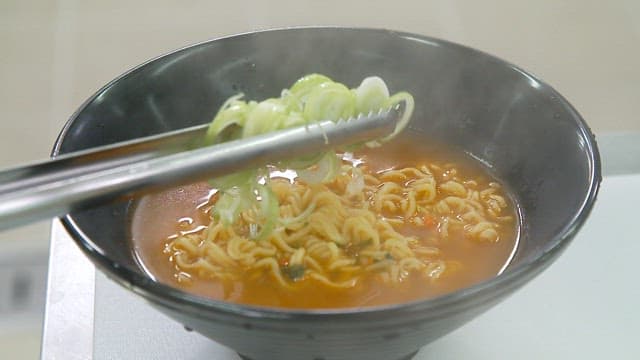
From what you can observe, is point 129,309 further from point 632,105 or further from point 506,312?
point 632,105

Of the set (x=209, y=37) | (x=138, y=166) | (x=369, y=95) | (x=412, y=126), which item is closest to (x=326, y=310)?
(x=138, y=166)

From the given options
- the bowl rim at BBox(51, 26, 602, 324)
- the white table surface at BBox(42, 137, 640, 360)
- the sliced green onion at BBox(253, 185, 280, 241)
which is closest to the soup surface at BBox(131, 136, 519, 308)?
the sliced green onion at BBox(253, 185, 280, 241)

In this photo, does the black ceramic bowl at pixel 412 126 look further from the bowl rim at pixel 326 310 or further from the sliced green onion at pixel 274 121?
the sliced green onion at pixel 274 121

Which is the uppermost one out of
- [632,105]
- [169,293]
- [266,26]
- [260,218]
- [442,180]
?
[266,26]

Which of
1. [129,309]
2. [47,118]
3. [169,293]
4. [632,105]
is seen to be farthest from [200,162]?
[632,105]

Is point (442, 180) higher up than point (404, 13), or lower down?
lower down

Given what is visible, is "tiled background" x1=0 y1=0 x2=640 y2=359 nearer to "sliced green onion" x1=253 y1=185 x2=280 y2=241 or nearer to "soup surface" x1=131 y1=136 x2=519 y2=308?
"soup surface" x1=131 y1=136 x2=519 y2=308

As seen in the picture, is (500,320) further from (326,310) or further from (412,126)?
(326,310)

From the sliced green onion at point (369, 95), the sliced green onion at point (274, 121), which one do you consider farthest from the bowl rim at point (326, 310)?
the sliced green onion at point (369, 95)
